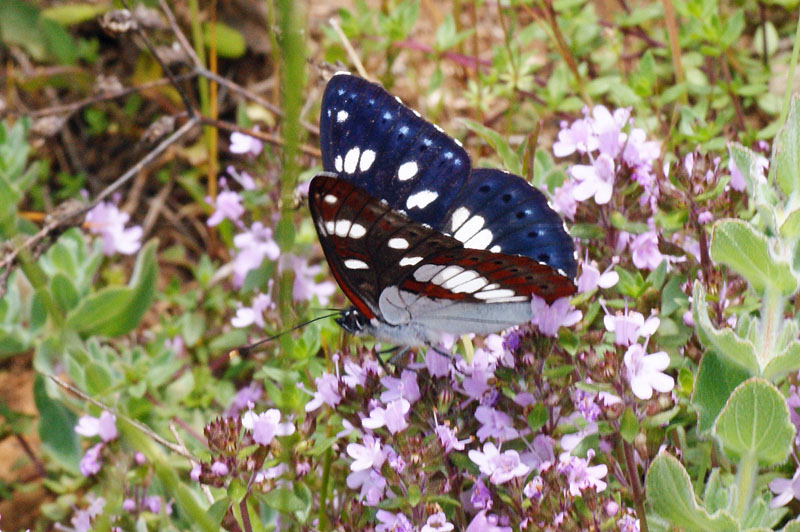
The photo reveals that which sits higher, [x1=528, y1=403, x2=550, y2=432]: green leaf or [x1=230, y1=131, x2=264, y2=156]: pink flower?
[x1=230, y1=131, x2=264, y2=156]: pink flower

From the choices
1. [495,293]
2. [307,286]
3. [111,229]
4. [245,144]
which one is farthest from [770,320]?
[111,229]

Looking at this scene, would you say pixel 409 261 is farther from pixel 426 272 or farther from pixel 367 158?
pixel 367 158

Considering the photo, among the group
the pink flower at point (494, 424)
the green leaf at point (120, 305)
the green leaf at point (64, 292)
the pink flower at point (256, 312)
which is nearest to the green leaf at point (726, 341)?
the pink flower at point (494, 424)

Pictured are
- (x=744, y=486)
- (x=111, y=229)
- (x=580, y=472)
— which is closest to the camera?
(x=744, y=486)

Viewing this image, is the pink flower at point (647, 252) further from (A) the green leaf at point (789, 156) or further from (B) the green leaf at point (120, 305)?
(B) the green leaf at point (120, 305)

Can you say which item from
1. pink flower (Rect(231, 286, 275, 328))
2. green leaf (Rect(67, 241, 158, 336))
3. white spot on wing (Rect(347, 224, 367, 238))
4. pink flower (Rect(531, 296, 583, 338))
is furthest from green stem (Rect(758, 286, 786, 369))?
green leaf (Rect(67, 241, 158, 336))

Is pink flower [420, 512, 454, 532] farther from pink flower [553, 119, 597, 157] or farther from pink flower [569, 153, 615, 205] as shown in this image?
pink flower [553, 119, 597, 157]

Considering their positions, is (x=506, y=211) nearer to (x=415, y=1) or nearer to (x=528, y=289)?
(x=528, y=289)
